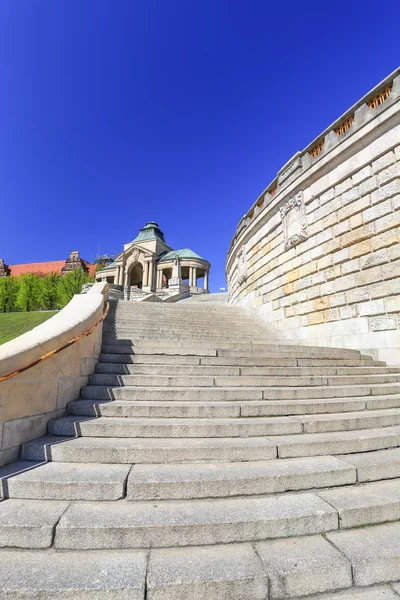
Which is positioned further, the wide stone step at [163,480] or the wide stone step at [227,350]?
the wide stone step at [227,350]

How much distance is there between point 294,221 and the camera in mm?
10023

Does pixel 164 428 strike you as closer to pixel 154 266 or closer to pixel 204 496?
pixel 204 496

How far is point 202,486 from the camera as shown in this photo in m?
2.64

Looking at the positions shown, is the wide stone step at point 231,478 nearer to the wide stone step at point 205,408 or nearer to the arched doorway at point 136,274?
the wide stone step at point 205,408

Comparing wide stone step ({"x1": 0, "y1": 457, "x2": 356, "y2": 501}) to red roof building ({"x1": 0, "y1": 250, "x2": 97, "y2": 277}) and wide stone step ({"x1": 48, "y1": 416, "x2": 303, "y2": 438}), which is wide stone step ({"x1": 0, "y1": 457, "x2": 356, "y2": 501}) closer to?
wide stone step ({"x1": 48, "y1": 416, "x2": 303, "y2": 438})

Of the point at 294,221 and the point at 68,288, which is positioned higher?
the point at 68,288

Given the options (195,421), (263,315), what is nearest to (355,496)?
(195,421)

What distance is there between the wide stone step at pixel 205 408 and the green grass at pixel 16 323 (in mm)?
11858

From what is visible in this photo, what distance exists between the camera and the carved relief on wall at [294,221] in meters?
9.64

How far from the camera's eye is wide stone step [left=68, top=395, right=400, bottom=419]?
3889 mm

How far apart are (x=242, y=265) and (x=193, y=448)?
12343mm

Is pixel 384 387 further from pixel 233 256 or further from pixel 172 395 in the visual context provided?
pixel 233 256

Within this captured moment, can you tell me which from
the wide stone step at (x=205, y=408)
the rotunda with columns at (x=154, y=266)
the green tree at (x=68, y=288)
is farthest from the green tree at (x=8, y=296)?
the wide stone step at (x=205, y=408)

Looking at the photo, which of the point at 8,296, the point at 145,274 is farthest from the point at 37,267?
the point at 145,274
